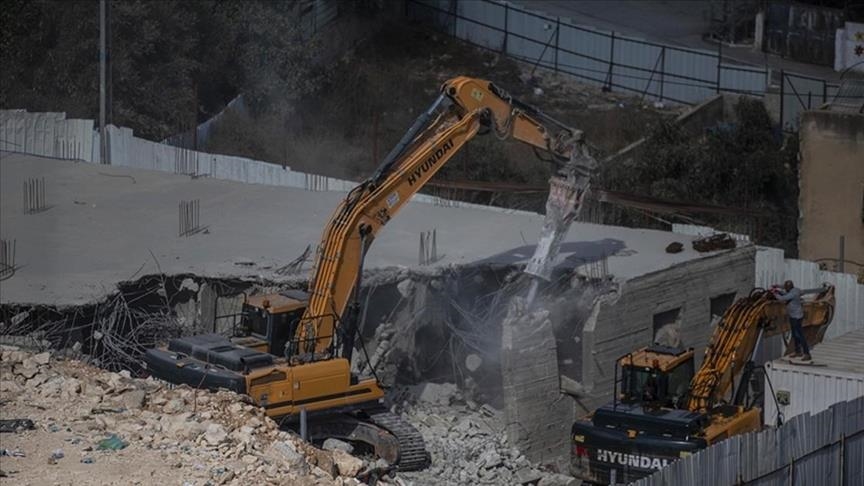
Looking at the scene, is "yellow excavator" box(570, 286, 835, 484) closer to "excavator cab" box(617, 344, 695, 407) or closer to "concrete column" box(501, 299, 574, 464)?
"excavator cab" box(617, 344, 695, 407)

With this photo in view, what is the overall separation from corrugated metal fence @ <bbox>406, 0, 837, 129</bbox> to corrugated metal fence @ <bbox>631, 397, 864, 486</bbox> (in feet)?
75.7

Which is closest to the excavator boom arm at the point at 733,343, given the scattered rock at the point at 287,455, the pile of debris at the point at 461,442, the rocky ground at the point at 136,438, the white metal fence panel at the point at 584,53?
the pile of debris at the point at 461,442

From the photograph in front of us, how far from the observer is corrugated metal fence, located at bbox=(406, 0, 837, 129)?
47.4 metres

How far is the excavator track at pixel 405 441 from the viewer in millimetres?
24750

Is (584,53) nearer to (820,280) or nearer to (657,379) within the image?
(820,280)

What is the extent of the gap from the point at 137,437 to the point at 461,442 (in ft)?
31.6

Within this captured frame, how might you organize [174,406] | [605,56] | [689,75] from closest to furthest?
[174,406]
[689,75]
[605,56]

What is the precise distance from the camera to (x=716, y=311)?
105 feet

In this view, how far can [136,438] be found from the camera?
18.4 meters

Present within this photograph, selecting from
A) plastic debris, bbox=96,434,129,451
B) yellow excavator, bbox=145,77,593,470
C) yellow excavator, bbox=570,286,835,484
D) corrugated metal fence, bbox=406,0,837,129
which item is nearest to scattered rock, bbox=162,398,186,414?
plastic debris, bbox=96,434,129,451

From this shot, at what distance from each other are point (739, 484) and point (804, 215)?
15828 millimetres

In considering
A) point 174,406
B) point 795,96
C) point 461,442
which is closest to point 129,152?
point 461,442

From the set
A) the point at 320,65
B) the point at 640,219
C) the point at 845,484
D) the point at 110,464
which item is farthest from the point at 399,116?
the point at 110,464

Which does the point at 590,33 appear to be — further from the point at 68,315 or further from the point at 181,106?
the point at 68,315
